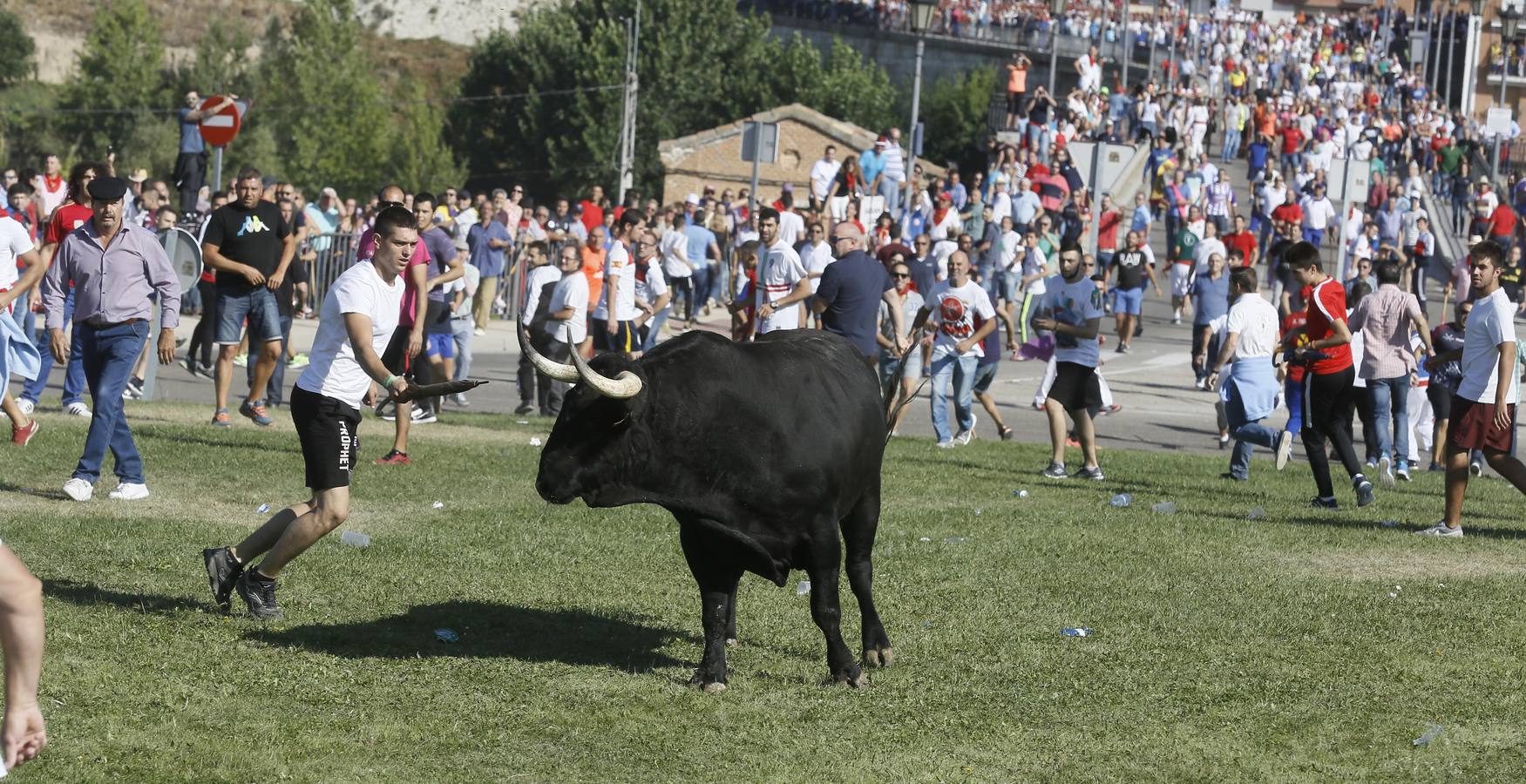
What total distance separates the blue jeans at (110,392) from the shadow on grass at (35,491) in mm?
232

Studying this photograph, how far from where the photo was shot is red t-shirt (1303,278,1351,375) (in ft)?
43.2

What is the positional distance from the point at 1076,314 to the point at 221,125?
10.2 meters

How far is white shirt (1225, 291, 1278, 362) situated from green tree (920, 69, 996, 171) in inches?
1889

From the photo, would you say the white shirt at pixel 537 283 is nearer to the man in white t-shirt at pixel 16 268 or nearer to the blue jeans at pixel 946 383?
the blue jeans at pixel 946 383

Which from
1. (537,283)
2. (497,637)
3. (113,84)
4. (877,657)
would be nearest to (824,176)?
(537,283)

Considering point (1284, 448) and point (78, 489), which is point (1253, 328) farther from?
point (78, 489)

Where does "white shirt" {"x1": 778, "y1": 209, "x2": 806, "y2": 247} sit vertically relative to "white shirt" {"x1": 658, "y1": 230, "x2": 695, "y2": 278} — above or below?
above

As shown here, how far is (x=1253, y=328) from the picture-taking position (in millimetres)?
15047

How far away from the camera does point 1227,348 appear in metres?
15.3

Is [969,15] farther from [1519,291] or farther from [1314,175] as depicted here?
[1519,291]

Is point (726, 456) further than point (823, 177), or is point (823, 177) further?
point (823, 177)

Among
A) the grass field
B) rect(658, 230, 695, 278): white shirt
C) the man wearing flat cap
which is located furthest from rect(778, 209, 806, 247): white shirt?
the man wearing flat cap

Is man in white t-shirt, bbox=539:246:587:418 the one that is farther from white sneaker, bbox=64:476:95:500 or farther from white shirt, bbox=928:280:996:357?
white sneaker, bbox=64:476:95:500

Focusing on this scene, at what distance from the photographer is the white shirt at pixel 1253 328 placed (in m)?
15.0
